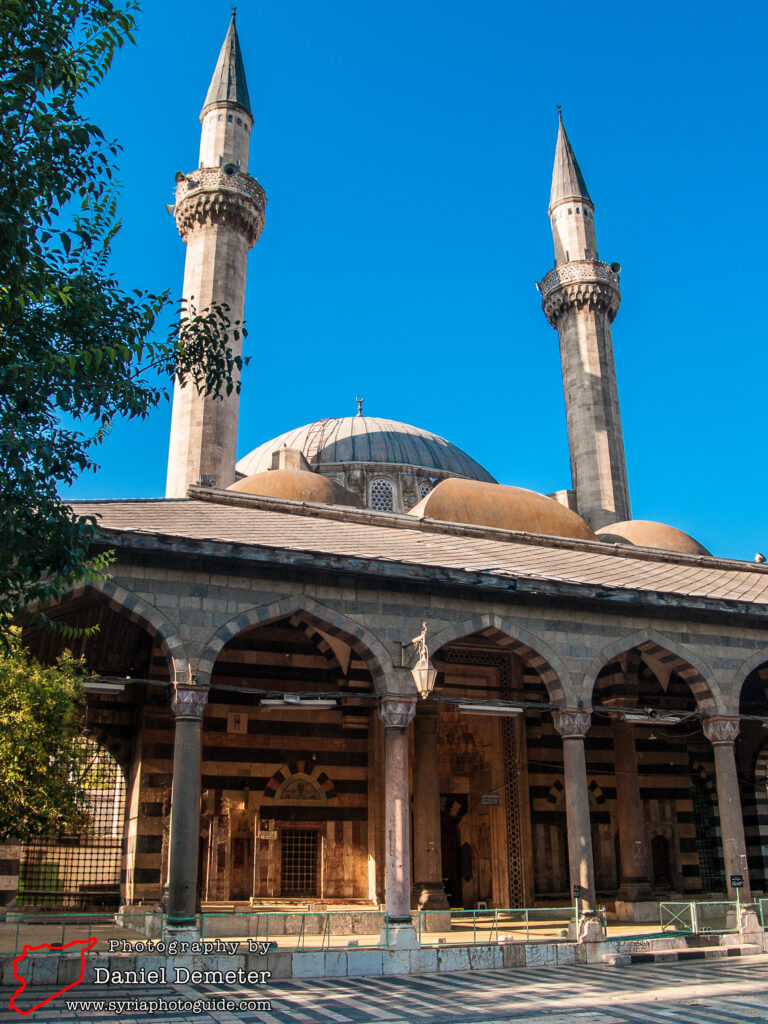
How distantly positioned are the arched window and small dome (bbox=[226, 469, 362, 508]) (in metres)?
9.59

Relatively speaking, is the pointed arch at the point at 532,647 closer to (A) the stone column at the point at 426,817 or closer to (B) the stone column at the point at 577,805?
(B) the stone column at the point at 577,805

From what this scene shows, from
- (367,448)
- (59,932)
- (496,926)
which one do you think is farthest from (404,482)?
(59,932)

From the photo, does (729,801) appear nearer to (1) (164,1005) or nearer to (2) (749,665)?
(2) (749,665)

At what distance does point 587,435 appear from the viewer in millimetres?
33094

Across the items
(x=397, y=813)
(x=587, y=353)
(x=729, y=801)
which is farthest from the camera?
(x=587, y=353)

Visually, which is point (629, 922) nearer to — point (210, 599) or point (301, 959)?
point (301, 959)

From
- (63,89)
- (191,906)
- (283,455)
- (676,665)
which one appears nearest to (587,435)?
(283,455)

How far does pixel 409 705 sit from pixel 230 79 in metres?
26.0

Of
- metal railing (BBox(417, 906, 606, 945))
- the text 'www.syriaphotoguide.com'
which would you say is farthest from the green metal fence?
metal railing (BBox(417, 906, 606, 945))

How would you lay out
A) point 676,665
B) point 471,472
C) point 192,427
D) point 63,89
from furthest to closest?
1. point 471,472
2. point 192,427
3. point 676,665
4. point 63,89

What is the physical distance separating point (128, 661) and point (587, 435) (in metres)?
19.8

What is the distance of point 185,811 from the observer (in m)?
12.6

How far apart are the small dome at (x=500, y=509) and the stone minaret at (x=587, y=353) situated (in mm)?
7979

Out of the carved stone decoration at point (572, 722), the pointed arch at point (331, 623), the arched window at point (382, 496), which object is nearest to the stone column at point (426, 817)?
the carved stone decoration at point (572, 722)
